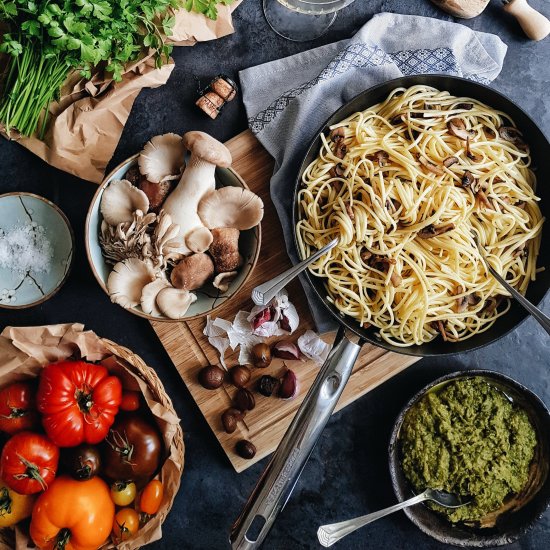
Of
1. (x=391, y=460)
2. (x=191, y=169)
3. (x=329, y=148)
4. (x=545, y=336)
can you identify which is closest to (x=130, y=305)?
(x=191, y=169)

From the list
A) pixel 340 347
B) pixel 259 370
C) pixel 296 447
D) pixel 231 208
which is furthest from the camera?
pixel 259 370

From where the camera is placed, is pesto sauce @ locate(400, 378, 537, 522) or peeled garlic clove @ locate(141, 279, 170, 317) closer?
peeled garlic clove @ locate(141, 279, 170, 317)

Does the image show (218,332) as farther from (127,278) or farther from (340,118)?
(340,118)

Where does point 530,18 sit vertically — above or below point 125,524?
above

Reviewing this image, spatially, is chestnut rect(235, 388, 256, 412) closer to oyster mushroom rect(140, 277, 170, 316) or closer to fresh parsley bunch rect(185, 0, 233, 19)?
oyster mushroom rect(140, 277, 170, 316)

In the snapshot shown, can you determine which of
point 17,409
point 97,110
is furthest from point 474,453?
point 97,110

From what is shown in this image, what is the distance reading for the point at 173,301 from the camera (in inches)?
98.7

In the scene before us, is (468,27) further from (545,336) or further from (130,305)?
(130,305)

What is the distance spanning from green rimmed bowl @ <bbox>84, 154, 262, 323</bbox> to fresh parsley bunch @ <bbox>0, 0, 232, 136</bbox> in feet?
1.43

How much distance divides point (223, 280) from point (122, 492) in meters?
0.96

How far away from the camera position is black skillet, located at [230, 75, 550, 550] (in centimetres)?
220

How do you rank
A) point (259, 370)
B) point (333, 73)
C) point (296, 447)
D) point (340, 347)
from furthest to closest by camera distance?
point (259, 370)
point (333, 73)
point (340, 347)
point (296, 447)

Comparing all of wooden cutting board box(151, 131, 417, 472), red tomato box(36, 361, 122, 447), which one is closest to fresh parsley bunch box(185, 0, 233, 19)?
wooden cutting board box(151, 131, 417, 472)

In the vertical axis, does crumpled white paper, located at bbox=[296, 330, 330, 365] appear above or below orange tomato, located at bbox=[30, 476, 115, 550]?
above
